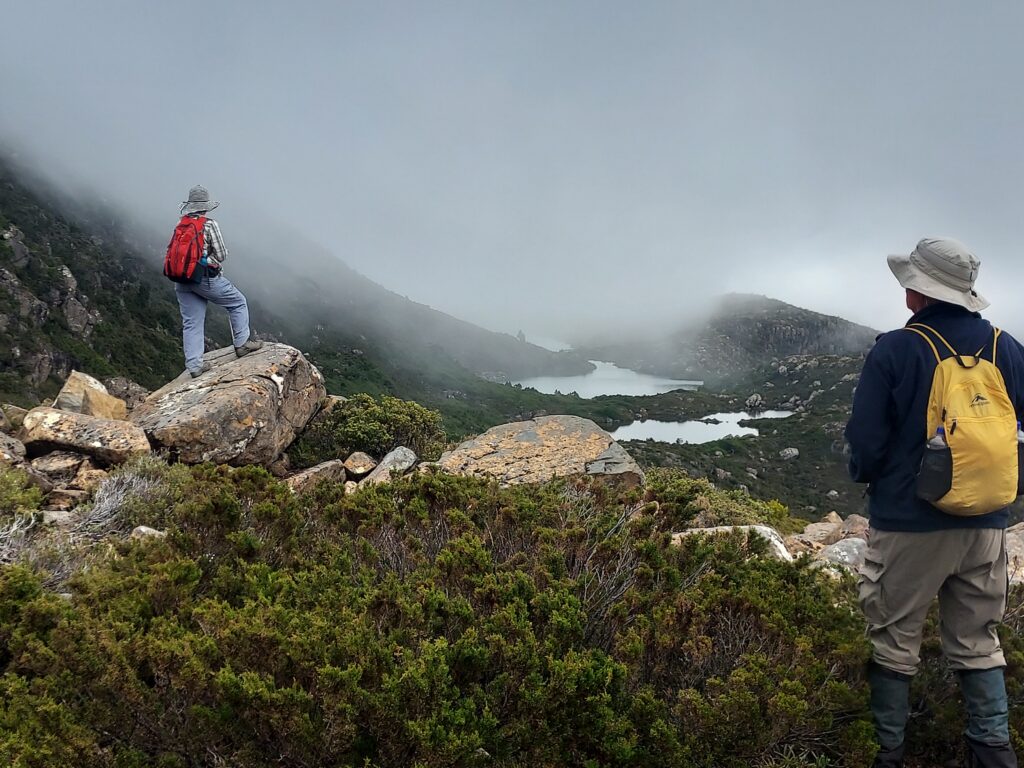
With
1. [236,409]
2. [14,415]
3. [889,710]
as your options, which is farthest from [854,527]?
[14,415]

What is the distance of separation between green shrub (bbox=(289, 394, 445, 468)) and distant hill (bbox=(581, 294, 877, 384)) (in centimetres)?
13928

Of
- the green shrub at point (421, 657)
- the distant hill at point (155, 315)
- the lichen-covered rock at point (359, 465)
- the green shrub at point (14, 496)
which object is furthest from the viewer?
the distant hill at point (155, 315)

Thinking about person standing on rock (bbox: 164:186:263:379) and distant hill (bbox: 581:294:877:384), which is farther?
distant hill (bbox: 581:294:877:384)

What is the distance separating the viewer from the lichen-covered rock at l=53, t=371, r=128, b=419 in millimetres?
7270

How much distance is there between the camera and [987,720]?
2527 mm

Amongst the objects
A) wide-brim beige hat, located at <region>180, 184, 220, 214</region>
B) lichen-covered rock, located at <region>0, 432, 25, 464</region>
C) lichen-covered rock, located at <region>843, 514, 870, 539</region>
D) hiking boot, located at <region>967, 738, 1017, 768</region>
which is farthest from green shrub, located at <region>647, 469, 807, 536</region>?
wide-brim beige hat, located at <region>180, 184, 220, 214</region>

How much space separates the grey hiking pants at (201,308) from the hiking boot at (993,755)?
8.27m

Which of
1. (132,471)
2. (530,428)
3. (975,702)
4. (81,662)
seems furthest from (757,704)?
(530,428)

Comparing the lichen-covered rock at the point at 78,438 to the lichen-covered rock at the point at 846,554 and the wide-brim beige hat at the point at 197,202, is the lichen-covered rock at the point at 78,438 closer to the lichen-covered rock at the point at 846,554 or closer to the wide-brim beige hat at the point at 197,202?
the wide-brim beige hat at the point at 197,202

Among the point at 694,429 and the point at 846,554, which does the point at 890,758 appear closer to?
the point at 846,554

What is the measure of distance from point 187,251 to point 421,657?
6.94m

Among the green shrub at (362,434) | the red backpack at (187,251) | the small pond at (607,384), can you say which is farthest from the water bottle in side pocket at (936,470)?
the small pond at (607,384)

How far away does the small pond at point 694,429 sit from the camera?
78.1 m

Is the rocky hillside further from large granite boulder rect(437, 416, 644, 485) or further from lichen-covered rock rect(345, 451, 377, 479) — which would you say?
lichen-covered rock rect(345, 451, 377, 479)
